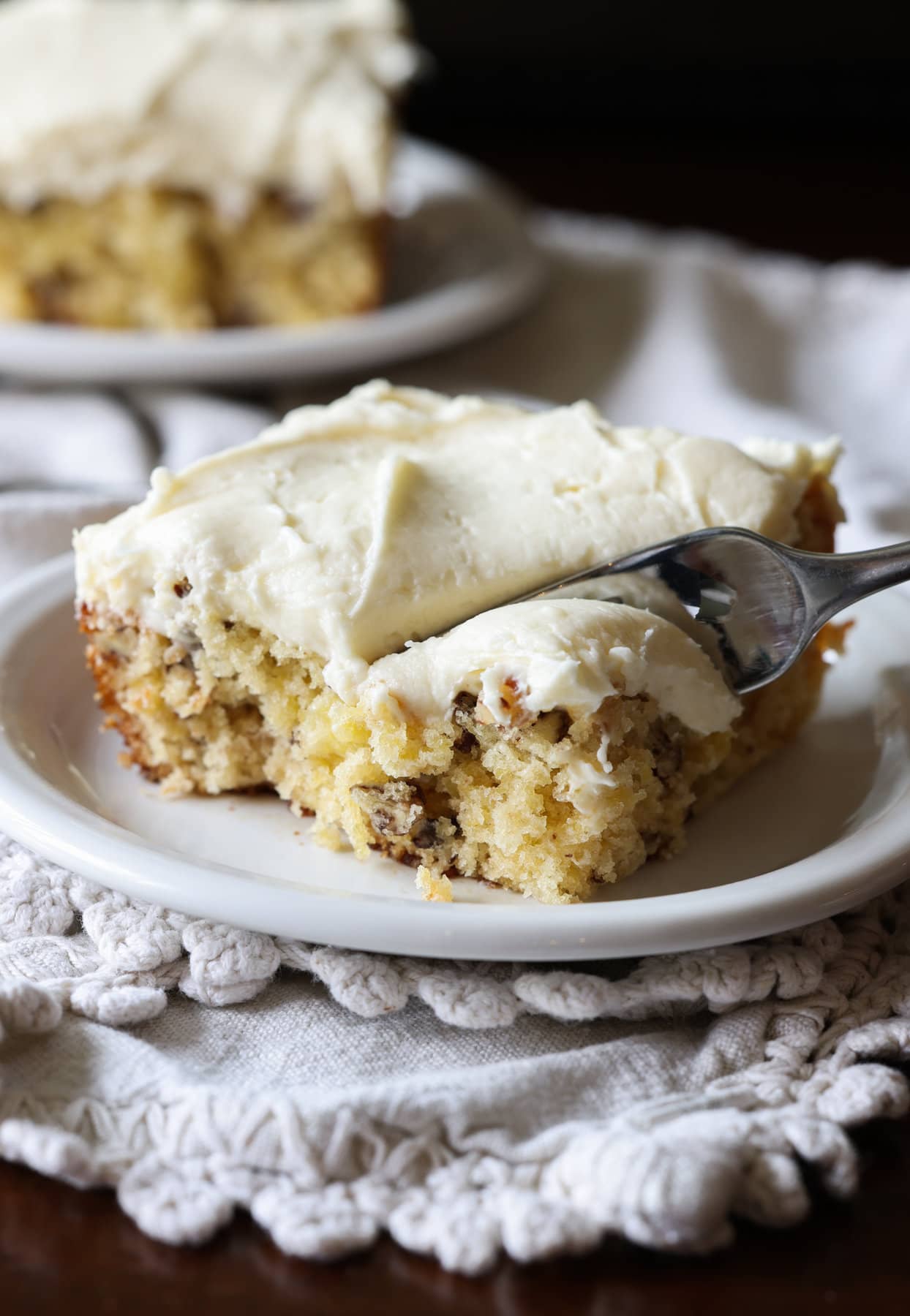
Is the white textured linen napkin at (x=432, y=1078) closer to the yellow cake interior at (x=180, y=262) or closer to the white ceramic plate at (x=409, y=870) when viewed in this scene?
the white ceramic plate at (x=409, y=870)

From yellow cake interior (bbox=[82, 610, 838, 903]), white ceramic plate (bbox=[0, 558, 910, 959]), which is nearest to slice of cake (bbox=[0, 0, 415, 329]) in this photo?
white ceramic plate (bbox=[0, 558, 910, 959])

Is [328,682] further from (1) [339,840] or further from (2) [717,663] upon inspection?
(2) [717,663]

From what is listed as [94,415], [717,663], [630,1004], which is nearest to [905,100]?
[94,415]

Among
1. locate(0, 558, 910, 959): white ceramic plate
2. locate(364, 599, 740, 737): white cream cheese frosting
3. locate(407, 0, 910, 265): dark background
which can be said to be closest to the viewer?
locate(0, 558, 910, 959): white ceramic plate

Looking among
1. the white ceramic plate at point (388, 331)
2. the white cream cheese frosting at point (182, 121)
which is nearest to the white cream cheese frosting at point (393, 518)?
the white ceramic plate at point (388, 331)

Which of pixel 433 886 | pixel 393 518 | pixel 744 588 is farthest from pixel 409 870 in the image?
pixel 744 588

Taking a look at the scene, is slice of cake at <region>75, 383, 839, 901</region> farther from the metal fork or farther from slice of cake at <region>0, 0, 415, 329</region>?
slice of cake at <region>0, 0, 415, 329</region>
